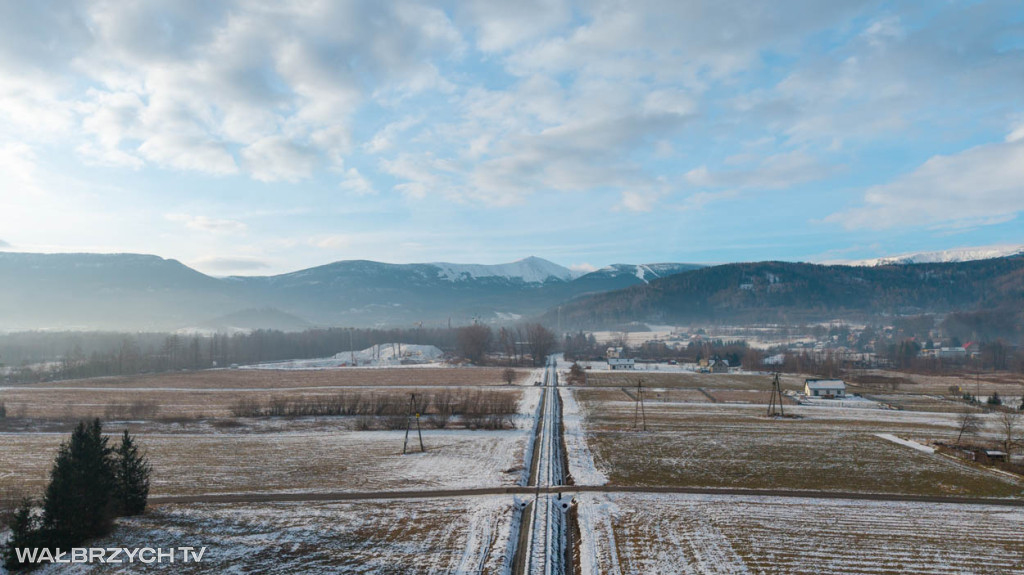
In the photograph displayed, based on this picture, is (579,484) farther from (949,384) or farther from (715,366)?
(949,384)

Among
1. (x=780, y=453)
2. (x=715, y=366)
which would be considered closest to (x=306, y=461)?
(x=780, y=453)

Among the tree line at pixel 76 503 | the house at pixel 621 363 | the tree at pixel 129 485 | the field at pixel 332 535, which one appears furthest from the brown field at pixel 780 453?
the house at pixel 621 363

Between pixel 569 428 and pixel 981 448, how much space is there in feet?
84.8

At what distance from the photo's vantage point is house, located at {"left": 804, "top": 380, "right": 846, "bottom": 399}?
6122cm

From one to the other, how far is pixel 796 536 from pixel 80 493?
24.4 metres

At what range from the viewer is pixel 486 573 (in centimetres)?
1495

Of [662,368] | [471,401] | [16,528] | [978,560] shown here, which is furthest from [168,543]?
[662,368]

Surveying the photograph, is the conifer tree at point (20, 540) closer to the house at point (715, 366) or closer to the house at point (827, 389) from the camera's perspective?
the house at point (827, 389)

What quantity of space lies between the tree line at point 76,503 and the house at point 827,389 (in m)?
66.2

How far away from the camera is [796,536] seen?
1795 centimetres

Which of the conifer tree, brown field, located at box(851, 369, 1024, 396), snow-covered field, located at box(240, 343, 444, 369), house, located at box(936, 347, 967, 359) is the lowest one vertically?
brown field, located at box(851, 369, 1024, 396)

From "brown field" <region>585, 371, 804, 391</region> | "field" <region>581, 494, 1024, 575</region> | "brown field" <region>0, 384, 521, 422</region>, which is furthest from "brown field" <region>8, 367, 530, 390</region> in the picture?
"field" <region>581, 494, 1024, 575</region>

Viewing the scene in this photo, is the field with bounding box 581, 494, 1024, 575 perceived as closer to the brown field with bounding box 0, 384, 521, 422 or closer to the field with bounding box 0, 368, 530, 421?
the brown field with bounding box 0, 384, 521, 422

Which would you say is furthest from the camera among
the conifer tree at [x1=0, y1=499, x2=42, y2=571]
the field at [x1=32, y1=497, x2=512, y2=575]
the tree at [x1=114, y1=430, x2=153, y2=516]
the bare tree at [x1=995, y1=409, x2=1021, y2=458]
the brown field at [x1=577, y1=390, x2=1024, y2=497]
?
the bare tree at [x1=995, y1=409, x2=1021, y2=458]
